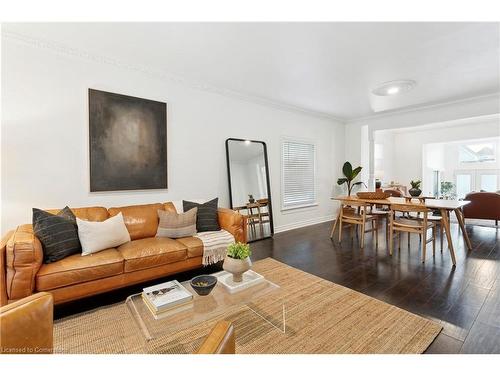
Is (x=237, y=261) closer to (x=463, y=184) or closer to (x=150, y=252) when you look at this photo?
(x=150, y=252)

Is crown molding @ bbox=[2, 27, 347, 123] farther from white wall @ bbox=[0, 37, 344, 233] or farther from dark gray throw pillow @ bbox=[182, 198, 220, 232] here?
dark gray throw pillow @ bbox=[182, 198, 220, 232]

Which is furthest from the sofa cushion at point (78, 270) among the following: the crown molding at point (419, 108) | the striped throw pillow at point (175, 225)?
the crown molding at point (419, 108)

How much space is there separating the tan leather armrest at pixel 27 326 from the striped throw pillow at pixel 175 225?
182cm

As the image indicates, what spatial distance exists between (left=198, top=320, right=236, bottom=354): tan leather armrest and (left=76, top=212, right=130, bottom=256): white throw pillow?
81.0 inches

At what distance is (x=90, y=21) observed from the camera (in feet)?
7.73

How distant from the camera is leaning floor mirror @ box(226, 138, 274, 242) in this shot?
14.1 ft

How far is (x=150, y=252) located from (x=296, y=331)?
1.56 m

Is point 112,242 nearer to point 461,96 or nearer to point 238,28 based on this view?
point 238,28

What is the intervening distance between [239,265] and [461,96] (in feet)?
17.3

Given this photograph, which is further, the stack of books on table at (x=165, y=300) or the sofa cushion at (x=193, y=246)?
the sofa cushion at (x=193, y=246)

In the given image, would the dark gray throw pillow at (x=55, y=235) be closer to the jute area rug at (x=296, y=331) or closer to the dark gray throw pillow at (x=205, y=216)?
the jute area rug at (x=296, y=331)

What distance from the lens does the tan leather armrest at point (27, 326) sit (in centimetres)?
97

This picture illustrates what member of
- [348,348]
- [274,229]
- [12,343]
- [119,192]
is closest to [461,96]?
Result: [274,229]

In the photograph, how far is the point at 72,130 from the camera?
2.90 m
